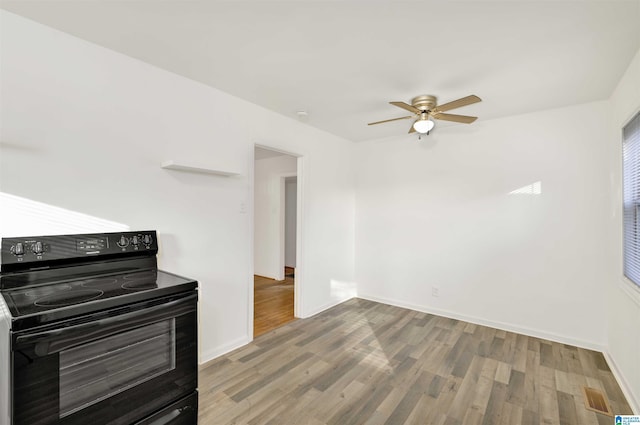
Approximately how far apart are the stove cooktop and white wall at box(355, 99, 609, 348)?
10.8ft

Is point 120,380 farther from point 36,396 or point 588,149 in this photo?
point 588,149

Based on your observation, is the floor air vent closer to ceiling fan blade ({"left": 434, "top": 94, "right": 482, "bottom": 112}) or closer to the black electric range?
ceiling fan blade ({"left": 434, "top": 94, "right": 482, "bottom": 112})

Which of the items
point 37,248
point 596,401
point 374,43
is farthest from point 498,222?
point 37,248

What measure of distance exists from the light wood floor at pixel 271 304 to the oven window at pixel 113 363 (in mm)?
1760

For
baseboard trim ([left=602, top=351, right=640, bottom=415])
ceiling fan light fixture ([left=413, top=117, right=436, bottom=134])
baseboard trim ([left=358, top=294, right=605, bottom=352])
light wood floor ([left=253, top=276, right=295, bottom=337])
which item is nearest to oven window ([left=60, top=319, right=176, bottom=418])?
light wood floor ([left=253, top=276, right=295, bottom=337])

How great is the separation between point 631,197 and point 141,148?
390 centimetres

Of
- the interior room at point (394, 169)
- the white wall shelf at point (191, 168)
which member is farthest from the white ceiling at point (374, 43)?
the white wall shelf at point (191, 168)

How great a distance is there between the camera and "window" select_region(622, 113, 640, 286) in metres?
2.23

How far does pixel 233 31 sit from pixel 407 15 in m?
1.07

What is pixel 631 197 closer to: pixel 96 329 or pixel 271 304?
pixel 96 329

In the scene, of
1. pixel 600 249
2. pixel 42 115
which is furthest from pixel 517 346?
pixel 42 115

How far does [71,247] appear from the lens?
1.80m

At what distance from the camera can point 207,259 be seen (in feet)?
8.77

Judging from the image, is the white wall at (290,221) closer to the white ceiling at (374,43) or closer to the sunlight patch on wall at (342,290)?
the sunlight patch on wall at (342,290)
